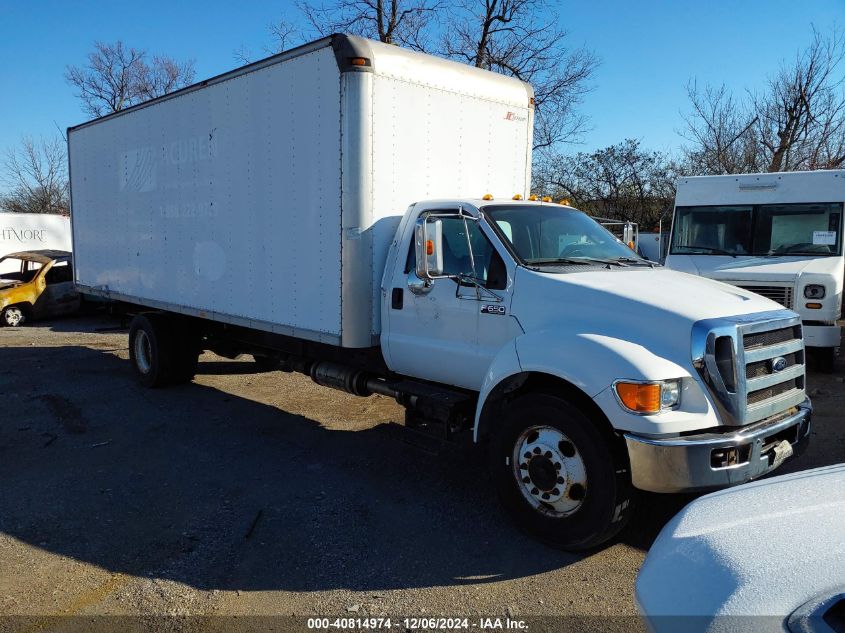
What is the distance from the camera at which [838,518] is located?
191 cm

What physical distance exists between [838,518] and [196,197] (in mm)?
6788

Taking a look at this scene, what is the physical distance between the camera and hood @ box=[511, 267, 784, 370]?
3840mm

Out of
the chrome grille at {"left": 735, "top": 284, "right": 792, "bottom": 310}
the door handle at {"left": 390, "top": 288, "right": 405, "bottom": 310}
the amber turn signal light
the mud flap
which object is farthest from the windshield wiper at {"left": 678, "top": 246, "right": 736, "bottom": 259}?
the amber turn signal light

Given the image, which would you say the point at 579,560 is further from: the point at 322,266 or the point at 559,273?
the point at 322,266

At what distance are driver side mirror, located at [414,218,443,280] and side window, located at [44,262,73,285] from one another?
1486 centimetres

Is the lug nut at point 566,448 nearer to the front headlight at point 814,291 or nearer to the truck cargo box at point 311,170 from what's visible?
the truck cargo box at point 311,170

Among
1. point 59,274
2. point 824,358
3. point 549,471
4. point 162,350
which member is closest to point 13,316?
point 59,274

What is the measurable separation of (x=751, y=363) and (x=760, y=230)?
6.96 m

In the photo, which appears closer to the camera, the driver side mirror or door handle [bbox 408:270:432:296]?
the driver side mirror

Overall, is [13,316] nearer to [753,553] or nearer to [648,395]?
[648,395]

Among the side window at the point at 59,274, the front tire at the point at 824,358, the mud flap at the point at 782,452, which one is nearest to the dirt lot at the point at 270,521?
the mud flap at the point at 782,452

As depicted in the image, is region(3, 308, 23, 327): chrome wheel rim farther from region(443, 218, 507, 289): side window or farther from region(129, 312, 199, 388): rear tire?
region(443, 218, 507, 289): side window

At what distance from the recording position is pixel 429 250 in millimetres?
4652

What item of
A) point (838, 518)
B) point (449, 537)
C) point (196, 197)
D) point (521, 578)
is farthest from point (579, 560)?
point (196, 197)
